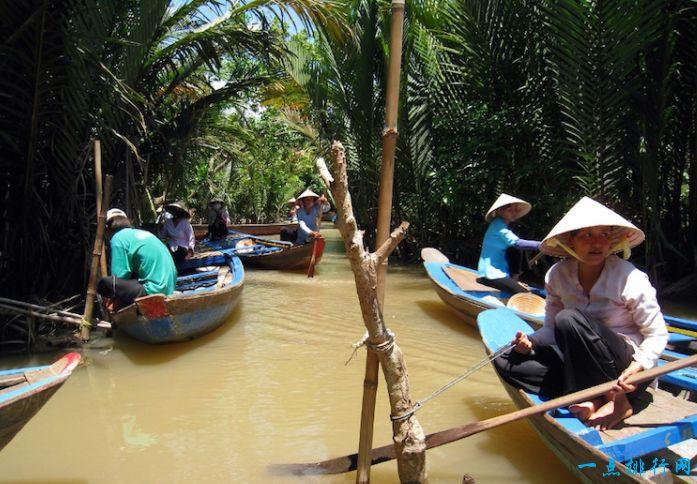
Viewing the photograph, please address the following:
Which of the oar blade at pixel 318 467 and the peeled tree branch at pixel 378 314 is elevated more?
the peeled tree branch at pixel 378 314

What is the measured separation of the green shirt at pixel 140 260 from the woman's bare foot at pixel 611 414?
12.3ft

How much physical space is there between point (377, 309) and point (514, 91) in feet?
21.3

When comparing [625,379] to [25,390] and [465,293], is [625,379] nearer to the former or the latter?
[25,390]

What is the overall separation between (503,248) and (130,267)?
3.66 meters

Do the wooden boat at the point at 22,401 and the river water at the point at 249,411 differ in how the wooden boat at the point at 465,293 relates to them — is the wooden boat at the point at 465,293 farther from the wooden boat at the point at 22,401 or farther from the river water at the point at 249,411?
the wooden boat at the point at 22,401

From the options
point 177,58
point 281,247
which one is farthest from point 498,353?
point 281,247

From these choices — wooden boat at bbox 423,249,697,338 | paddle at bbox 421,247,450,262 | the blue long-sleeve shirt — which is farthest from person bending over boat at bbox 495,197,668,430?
paddle at bbox 421,247,450,262

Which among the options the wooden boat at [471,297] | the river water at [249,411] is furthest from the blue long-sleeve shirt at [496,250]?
the river water at [249,411]

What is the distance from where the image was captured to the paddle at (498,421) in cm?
224

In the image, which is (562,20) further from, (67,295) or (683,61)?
(67,295)

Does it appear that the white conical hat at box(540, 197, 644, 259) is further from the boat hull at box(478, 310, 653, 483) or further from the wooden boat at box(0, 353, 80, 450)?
the wooden boat at box(0, 353, 80, 450)

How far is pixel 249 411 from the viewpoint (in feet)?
12.4

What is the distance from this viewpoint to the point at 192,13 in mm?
7219

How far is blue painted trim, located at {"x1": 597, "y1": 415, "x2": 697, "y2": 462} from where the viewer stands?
85.8 inches
